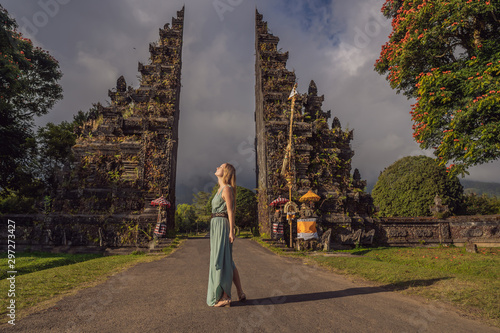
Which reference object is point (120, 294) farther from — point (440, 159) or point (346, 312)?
point (440, 159)

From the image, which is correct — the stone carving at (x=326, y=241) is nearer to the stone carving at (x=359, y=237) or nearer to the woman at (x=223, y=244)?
the stone carving at (x=359, y=237)

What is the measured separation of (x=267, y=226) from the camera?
17.5 m

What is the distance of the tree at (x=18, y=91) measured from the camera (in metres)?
10.7

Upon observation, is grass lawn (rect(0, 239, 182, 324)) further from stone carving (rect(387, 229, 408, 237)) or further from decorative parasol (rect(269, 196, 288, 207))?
stone carving (rect(387, 229, 408, 237))

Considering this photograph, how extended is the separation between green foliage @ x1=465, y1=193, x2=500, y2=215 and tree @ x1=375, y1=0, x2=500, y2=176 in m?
21.9

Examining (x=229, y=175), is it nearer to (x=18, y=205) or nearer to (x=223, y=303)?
(x=223, y=303)

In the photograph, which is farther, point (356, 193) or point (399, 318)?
point (356, 193)

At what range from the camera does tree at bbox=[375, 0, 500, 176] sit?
28.6 ft

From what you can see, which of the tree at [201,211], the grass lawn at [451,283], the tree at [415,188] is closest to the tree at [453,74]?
the grass lawn at [451,283]

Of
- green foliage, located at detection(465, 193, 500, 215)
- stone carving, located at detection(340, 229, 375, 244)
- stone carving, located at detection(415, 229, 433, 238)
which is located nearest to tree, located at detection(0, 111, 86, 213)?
stone carving, located at detection(340, 229, 375, 244)

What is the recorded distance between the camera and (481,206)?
91.7 ft

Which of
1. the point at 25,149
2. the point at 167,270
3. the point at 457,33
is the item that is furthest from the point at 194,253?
the point at 25,149

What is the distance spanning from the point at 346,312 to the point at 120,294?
14.3ft

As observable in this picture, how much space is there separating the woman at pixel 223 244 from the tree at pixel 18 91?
39.3ft
